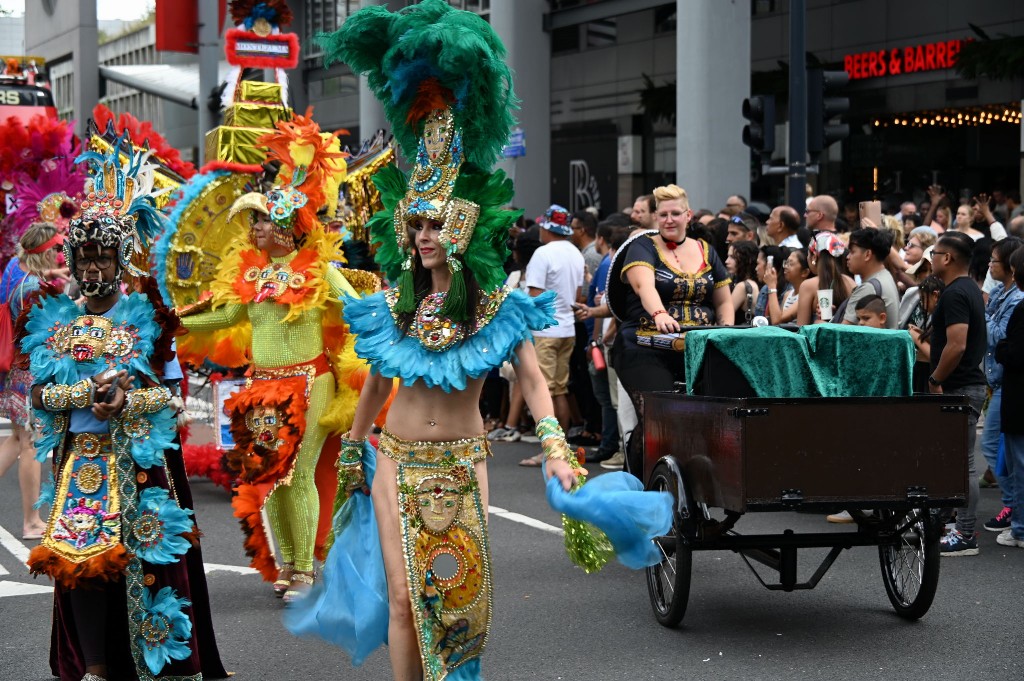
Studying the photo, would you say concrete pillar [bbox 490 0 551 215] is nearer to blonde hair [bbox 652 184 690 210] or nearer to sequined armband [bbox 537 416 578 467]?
blonde hair [bbox 652 184 690 210]

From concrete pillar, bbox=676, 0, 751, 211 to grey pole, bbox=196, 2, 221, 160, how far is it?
6783mm

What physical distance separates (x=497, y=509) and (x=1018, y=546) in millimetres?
3544

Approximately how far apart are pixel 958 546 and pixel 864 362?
233 centimetres

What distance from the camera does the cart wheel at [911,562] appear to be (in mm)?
6449

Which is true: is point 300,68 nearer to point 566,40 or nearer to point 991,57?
point 566,40

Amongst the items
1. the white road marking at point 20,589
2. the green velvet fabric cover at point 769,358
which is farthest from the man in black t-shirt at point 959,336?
the white road marking at point 20,589

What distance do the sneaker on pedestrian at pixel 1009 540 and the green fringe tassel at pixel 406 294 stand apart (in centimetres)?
502

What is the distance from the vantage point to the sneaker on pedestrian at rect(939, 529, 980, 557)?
27.0 ft

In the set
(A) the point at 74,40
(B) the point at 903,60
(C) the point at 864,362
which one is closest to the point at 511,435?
(C) the point at 864,362

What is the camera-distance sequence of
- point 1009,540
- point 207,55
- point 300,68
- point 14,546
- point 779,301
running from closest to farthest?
point 1009,540 < point 14,546 < point 779,301 < point 207,55 < point 300,68

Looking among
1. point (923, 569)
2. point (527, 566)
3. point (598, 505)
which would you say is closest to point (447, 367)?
point (598, 505)

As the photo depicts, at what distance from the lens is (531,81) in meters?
26.5

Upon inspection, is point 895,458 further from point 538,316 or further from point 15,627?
point 15,627

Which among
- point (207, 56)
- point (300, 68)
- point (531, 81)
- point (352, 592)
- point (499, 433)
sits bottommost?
point (499, 433)
